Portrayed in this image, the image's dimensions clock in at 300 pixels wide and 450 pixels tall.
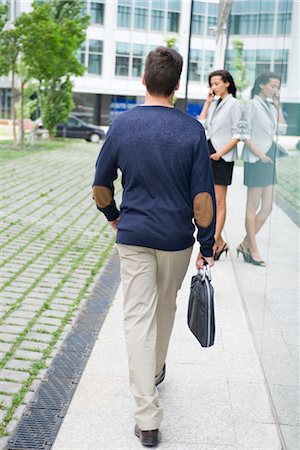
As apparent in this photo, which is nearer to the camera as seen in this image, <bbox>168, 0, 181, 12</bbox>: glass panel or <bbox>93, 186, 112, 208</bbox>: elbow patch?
<bbox>93, 186, 112, 208</bbox>: elbow patch

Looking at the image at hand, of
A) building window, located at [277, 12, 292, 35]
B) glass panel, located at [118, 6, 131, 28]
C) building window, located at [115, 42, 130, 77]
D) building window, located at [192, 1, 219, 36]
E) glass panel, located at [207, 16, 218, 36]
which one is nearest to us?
building window, located at [277, 12, 292, 35]

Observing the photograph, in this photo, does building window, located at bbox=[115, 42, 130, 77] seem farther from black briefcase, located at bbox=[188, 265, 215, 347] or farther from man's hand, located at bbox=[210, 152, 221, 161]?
black briefcase, located at bbox=[188, 265, 215, 347]

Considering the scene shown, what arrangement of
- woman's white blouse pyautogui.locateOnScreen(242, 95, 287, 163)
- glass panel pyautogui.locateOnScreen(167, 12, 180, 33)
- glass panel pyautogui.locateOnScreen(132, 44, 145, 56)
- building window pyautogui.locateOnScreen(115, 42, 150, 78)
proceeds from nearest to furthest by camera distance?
woman's white blouse pyautogui.locateOnScreen(242, 95, 287, 163) < glass panel pyautogui.locateOnScreen(167, 12, 180, 33) < glass panel pyautogui.locateOnScreen(132, 44, 145, 56) < building window pyautogui.locateOnScreen(115, 42, 150, 78)

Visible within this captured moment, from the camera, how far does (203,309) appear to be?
392 cm

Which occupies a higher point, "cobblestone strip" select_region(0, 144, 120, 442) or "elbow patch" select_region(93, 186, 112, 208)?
"elbow patch" select_region(93, 186, 112, 208)

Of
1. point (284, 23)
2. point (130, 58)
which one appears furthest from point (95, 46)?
point (284, 23)

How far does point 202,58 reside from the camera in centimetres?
2180

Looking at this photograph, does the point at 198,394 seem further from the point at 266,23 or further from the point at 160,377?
the point at 266,23

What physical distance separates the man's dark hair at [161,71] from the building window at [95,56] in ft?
128

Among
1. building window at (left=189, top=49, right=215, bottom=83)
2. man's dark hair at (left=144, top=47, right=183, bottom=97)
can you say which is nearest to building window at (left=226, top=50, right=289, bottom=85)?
man's dark hair at (left=144, top=47, right=183, bottom=97)

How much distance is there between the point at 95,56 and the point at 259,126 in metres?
38.6

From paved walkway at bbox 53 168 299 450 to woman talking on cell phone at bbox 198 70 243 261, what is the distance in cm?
191

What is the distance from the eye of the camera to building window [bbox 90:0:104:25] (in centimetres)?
3746

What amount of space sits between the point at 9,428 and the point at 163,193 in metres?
1.42
